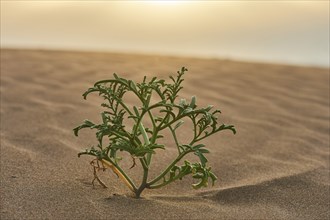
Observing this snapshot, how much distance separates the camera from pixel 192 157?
2455mm

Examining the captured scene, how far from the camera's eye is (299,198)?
2008mm

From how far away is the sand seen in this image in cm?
179

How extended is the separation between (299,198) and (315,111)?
1.71m

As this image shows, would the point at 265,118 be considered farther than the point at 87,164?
Yes

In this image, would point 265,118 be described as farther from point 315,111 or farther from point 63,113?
point 63,113

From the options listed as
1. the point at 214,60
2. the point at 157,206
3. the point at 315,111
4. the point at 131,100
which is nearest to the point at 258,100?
the point at 315,111

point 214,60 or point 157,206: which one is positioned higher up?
point 214,60

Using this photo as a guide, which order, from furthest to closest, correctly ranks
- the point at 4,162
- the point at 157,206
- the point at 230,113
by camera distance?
the point at 230,113 → the point at 4,162 → the point at 157,206

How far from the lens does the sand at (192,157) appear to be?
1.79 m

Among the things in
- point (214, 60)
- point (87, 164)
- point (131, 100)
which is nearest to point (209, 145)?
point (87, 164)

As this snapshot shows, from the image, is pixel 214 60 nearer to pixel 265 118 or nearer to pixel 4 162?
pixel 265 118

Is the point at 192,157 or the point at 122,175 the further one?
the point at 192,157

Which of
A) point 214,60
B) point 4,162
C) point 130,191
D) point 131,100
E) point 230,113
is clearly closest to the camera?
point 130,191

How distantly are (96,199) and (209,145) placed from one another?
3.18 ft
